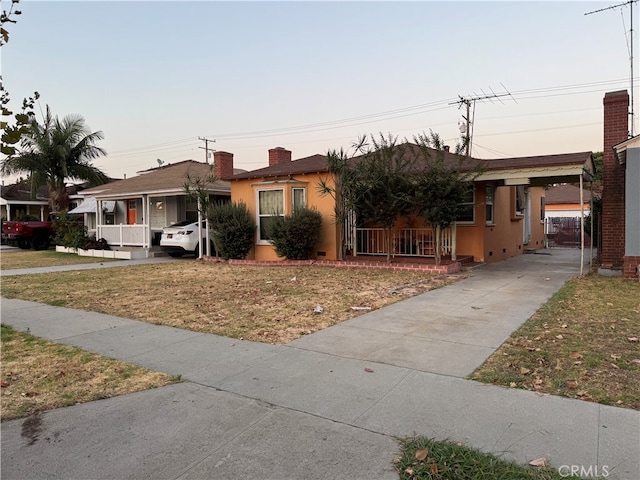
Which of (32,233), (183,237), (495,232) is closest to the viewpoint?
(495,232)

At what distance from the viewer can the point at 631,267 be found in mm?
A: 9844

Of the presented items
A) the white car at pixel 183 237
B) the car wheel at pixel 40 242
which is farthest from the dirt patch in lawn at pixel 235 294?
the car wheel at pixel 40 242

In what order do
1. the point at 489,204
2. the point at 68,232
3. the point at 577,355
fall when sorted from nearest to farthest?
1. the point at 577,355
2. the point at 489,204
3. the point at 68,232

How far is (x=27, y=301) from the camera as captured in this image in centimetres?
872

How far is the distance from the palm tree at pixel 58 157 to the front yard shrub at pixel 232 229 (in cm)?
1529

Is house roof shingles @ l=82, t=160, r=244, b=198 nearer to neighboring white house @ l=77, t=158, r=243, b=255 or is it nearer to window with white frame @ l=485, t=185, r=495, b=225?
neighboring white house @ l=77, t=158, r=243, b=255

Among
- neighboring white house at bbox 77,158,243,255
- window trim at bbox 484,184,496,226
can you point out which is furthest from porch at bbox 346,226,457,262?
neighboring white house at bbox 77,158,243,255

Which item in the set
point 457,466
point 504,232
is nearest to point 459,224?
point 504,232

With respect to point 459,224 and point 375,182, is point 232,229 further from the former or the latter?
point 459,224

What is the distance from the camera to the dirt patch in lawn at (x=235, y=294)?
21.7 ft

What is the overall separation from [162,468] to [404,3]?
12.1 meters

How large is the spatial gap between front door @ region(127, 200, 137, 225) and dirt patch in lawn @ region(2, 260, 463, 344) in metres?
9.44

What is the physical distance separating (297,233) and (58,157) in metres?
18.8

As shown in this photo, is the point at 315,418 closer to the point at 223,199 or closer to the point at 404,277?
the point at 404,277
